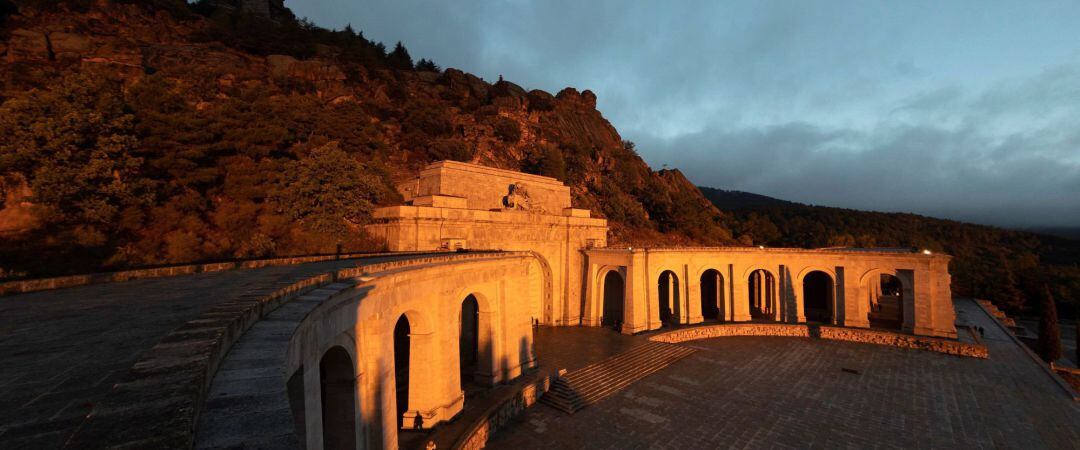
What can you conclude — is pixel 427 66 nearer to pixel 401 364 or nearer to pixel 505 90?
pixel 505 90

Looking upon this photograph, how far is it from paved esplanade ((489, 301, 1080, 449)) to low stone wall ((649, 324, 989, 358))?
2.85ft

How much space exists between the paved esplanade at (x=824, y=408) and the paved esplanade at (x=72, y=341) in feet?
34.7

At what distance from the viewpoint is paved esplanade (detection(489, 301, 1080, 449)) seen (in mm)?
14336

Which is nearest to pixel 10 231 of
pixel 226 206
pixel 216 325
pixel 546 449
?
pixel 226 206

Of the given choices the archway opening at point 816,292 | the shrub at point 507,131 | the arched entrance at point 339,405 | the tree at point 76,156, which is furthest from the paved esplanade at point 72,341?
the shrub at point 507,131

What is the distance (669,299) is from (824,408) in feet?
57.6

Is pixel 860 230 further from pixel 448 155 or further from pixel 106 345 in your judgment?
pixel 106 345

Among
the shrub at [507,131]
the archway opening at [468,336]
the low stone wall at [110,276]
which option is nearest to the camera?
the low stone wall at [110,276]

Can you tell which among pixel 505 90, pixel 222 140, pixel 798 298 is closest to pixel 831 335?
pixel 798 298

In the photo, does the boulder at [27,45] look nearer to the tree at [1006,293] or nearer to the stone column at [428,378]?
the stone column at [428,378]

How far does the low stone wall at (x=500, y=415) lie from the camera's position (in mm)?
12688

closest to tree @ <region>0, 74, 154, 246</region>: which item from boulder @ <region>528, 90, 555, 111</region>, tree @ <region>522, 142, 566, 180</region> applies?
tree @ <region>522, 142, 566, 180</region>

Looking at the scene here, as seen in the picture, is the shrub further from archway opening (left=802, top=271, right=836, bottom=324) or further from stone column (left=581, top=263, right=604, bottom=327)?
archway opening (left=802, top=271, right=836, bottom=324)

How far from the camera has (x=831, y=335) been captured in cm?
2728
